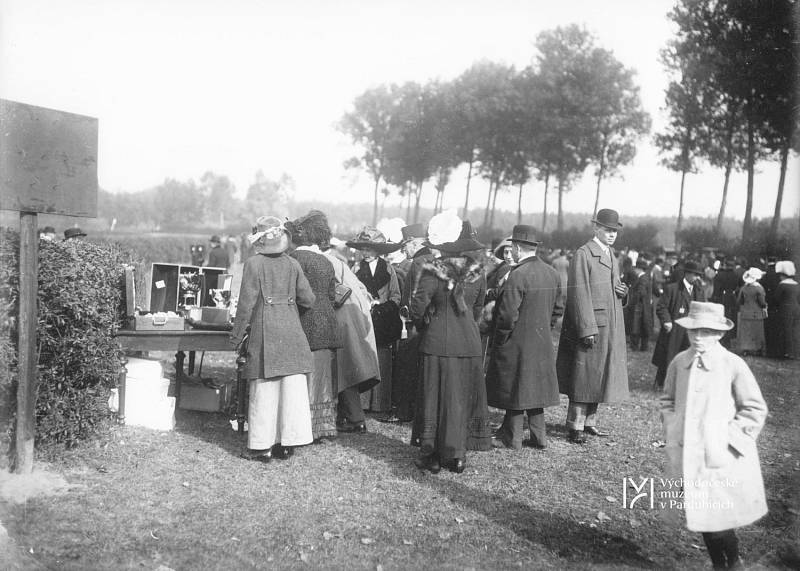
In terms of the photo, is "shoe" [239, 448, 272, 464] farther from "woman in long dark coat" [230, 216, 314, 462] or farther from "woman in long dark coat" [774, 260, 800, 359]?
"woman in long dark coat" [774, 260, 800, 359]

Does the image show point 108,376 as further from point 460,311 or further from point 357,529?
point 460,311

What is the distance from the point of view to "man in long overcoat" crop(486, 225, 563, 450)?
6.00 m

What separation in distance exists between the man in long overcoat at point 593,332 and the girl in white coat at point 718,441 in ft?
8.65

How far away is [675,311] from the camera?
9.12 m

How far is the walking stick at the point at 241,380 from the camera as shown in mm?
5812

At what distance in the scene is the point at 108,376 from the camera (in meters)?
5.56

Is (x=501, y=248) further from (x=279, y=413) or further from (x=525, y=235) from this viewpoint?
(x=279, y=413)

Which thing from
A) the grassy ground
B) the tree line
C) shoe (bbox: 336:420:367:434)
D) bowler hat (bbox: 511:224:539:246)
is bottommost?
shoe (bbox: 336:420:367:434)

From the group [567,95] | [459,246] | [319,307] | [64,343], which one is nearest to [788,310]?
[567,95]

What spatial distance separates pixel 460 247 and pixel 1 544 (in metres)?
3.60

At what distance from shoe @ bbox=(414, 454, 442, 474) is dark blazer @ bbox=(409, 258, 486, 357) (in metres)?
0.87

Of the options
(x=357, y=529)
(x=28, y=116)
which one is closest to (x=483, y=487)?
(x=357, y=529)

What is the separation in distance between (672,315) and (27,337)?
7601mm

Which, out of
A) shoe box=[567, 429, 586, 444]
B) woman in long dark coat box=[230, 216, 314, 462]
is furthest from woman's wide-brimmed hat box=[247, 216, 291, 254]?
shoe box=[567, 429, 586, 444]
